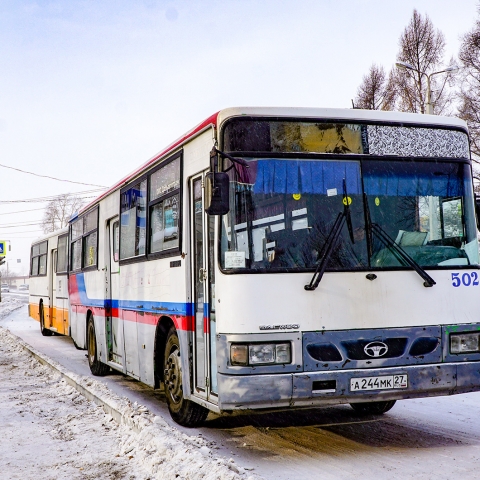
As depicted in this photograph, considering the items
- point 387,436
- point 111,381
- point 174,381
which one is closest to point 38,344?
point 111,381

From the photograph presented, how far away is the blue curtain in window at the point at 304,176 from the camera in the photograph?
20.2 feet

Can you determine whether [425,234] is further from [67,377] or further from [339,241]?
[67,377]

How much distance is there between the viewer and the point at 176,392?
766 cm

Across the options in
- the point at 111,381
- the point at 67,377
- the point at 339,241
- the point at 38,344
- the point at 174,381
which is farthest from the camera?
the point at 38,344

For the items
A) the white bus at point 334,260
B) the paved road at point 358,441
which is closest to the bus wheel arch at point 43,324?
the paved road at point 358,441

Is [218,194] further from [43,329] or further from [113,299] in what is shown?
[43,329]

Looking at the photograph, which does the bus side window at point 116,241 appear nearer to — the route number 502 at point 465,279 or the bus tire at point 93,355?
the bus tire at point 93,355

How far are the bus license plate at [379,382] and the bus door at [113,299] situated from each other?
5130 millimetres

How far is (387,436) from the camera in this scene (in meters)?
7.08

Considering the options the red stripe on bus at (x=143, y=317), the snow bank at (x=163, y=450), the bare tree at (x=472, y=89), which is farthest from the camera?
the bare tree at (x=472, y=89)

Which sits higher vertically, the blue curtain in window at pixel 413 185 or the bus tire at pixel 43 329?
the blue curtain in window at pixel 413 185

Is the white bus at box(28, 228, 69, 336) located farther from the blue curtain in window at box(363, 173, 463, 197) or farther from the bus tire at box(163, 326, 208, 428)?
the blue curtain in window at box(363, 173, 463, 197)

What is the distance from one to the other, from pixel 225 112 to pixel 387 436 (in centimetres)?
364

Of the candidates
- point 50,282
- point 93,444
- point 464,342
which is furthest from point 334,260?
point 50,282
